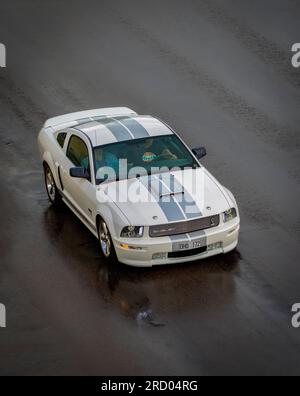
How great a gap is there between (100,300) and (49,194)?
344 cm

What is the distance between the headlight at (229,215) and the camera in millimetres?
12766

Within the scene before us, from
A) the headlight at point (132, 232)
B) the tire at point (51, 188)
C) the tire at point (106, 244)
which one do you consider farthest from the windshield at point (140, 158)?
the tire at point (51, 188)

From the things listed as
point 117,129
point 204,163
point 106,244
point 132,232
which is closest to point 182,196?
point 132,232

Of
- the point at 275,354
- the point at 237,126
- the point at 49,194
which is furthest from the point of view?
the point at 237,126

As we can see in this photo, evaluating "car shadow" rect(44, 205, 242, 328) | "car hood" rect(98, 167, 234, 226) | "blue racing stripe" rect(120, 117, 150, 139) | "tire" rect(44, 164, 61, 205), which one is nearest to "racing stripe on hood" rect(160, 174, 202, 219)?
"car hood" rect(98, 167, 234, 226)

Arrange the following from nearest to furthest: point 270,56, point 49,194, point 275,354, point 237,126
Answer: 1. point 275,354
2. point 49,194
3. point 237,126
4. point 270,56

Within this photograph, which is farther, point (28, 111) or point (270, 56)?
point (270, 56)

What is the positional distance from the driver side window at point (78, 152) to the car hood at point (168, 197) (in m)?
0.75

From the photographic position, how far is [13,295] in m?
12.4

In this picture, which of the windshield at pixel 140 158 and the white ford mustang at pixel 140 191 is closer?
the white ford mustang at pixel 140 191

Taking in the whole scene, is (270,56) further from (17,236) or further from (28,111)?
(17,236)

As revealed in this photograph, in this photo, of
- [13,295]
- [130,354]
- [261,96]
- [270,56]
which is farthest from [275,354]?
[270,56]

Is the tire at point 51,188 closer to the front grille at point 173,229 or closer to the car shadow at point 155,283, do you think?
the car shadow at point 155,283

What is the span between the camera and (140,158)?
13602mm
